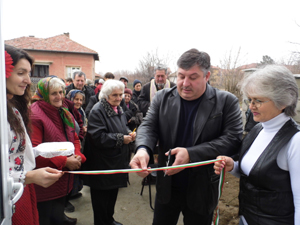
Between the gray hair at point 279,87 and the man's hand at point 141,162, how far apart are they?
1021 millimetres

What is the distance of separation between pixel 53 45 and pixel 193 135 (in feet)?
92.2

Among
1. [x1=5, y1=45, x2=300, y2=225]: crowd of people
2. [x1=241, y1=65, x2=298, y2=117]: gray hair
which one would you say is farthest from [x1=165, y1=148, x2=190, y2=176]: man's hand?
[x1=241, y1=65, x2=298, y2=117]: gray hair

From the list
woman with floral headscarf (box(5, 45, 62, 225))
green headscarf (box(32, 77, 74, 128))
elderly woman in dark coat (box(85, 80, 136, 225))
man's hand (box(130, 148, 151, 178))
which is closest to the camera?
woman with floral headscarf (box(5, 45, 62, 225))

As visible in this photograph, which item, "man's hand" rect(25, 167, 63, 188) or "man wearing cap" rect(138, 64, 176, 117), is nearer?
"man's hand" rect(25, 167, 63, 188)

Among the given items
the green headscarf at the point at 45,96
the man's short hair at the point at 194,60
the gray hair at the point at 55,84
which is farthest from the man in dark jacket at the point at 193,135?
the gray hair at the point at 55,84

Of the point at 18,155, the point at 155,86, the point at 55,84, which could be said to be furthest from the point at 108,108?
the point at 155,86

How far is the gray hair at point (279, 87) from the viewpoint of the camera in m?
1.44

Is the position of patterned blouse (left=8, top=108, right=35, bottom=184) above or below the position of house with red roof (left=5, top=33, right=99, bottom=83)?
below

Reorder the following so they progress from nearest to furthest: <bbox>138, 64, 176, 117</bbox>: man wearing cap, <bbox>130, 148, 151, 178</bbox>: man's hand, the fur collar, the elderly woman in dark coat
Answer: <bbox>130, 148, 151, 178</bbox>: man's hand
the elderly woman in dark coat
the fur collar
<bbox>138, 64, 176, 117</bbox>: man wearing cap

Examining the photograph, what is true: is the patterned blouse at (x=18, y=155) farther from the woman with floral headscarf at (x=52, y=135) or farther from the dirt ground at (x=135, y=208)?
the dirt ground at (x=135, y=208)

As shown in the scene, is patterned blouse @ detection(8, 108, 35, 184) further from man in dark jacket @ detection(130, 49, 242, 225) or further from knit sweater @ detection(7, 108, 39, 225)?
man in dark jacket @ detection(130, 49, 242, 225)

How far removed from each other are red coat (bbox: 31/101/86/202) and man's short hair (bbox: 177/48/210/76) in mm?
1510

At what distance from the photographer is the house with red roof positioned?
24156mm

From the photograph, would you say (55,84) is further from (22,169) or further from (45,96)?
(22,169)
